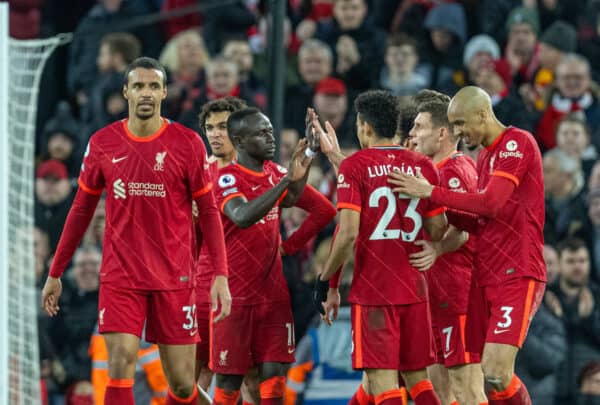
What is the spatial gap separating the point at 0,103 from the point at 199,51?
525cm

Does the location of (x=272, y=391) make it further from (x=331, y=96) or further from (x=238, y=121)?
(x=331, y=96)

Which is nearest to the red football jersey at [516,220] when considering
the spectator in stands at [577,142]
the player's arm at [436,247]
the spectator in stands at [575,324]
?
the player's arm at [436,247]

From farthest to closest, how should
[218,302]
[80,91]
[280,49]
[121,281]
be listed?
[80,91]
[280,49]
[218,302]
[121,281]

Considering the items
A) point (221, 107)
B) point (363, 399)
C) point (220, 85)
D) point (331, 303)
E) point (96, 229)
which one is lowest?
point (363, 399)

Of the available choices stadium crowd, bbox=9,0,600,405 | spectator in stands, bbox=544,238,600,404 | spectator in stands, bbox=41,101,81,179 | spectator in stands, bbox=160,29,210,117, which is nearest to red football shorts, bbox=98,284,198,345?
stadium crowd, bbox=9,0,600,405

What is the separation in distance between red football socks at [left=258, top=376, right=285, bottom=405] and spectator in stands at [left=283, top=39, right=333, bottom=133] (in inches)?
205

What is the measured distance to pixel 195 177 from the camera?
24.7 feet

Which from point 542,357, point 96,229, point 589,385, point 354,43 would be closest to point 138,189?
point 542,357

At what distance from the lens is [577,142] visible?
11898 millimetres

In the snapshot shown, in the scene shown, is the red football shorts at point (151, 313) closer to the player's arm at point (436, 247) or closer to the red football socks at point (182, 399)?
the red football socks at point (182, 399)

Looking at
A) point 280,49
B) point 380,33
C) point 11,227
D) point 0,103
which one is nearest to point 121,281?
point 0,103

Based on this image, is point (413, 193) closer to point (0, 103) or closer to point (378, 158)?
point (378, 158)

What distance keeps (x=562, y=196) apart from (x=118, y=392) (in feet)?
18.6

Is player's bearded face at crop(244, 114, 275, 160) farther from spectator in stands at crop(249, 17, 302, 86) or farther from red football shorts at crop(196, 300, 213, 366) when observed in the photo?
spectator in stands at crop(249, 17, 302, 86)
